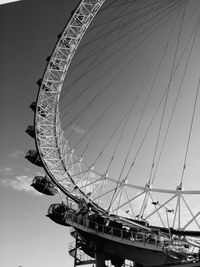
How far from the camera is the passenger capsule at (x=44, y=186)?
954 inches

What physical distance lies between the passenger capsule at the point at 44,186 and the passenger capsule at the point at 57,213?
16.5 feet

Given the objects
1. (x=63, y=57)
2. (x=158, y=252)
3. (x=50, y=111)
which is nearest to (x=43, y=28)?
(x=63, y=57)

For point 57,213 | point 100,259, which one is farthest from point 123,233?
point 57,213

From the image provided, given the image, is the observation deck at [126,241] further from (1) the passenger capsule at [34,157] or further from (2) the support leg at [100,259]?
(1) the passenger capsule at [34,157]

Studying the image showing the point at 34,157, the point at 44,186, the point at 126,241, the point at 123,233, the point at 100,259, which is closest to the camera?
the point at 126,241

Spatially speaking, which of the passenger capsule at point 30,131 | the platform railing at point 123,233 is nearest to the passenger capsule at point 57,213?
the platform railing at point 123,233

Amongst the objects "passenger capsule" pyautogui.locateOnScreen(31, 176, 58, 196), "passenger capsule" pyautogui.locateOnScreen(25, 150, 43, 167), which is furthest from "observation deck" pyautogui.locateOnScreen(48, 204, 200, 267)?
"passenger capsule" pyautogui.locateOnScreen(25, 150, 43, 167)

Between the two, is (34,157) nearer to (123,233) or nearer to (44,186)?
(44,186)

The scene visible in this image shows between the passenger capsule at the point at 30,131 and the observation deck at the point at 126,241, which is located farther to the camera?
the passenger capsule at the point at 30,131

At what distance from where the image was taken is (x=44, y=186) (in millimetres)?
24188

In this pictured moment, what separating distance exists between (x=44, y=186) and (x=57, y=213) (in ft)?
18.2

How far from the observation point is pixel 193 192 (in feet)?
49.6

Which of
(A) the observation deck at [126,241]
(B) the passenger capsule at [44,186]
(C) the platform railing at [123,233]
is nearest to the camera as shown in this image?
(A) the observation deck at [126,241]

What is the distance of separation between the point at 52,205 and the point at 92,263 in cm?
500
